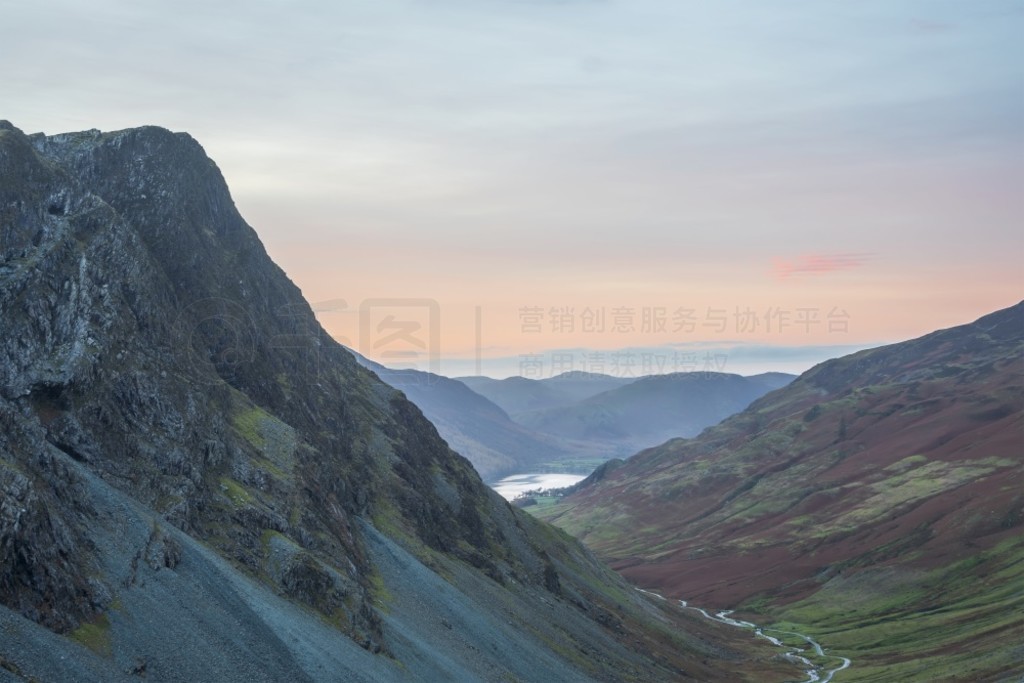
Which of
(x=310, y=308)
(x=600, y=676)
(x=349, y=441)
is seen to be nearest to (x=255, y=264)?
(x=310, y=308)

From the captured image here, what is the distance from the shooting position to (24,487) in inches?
2606

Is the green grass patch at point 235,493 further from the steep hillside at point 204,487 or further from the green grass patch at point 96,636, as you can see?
the green grass patch at point 96,636

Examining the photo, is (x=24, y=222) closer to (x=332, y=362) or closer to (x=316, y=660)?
(x=316, y=660)

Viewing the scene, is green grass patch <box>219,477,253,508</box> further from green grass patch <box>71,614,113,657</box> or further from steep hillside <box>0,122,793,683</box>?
green grass patch <box>71,614,113,657</box>

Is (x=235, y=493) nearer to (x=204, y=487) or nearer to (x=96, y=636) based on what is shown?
(x=204, y=487)

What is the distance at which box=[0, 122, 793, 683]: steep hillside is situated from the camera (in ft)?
222

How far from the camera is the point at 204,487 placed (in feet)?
Answer: 295

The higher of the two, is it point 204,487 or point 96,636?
point 204,487

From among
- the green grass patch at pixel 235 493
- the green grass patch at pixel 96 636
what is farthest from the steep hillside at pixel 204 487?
the green grass patch at pixel 235 493

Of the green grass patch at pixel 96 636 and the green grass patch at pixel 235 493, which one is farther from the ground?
the green grass patch at pixel 235 493

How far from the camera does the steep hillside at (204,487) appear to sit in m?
67.6

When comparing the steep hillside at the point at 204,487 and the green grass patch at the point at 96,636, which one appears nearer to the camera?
the green grass patch at the point at 96,636

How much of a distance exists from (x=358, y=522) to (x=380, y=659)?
3245 cm

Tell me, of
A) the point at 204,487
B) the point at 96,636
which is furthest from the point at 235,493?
the point at 96,636
